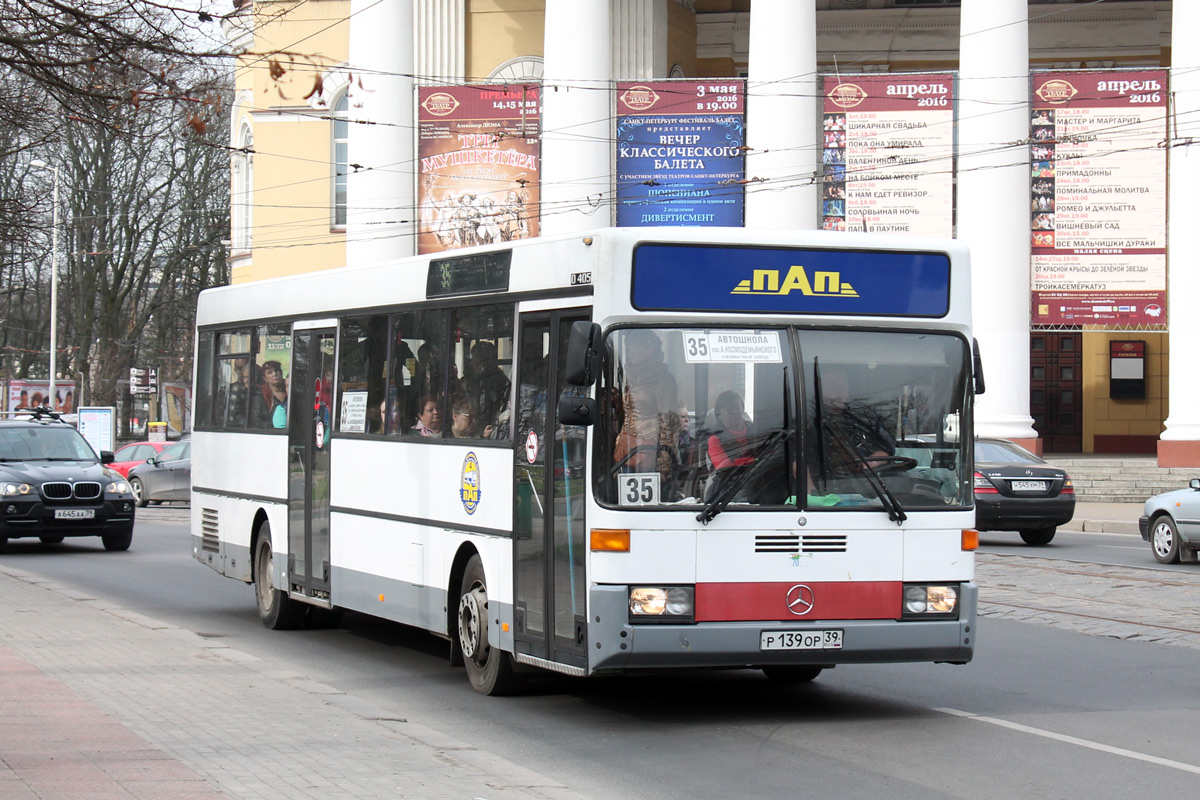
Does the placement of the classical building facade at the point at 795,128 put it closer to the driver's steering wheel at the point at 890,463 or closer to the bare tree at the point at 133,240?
the bare tree at the point at 133,240

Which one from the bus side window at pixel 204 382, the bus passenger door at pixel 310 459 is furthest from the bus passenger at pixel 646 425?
the bus side window at pixel 204 382

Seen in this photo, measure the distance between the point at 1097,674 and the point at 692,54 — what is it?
34188 mm

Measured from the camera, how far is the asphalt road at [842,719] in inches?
300

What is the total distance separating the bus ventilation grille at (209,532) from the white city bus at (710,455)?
532 centimetres

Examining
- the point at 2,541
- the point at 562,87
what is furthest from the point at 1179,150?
the point at 2,541

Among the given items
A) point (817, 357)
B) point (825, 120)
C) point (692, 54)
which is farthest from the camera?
point (692, 54)

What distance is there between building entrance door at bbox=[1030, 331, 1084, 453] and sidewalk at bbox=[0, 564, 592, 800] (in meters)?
35.7

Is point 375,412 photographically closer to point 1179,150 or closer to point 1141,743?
point 1141,743

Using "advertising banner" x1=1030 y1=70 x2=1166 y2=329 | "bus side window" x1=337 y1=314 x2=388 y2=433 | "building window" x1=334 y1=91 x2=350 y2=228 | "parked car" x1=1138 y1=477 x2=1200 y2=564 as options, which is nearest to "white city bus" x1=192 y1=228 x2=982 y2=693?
"bus side window" x1=337 y1=314 x2=388 y2=433

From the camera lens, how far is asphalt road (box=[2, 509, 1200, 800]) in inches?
300

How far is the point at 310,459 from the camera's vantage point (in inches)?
515

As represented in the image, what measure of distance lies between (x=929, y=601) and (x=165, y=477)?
31060mm

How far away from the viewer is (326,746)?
25.9ft

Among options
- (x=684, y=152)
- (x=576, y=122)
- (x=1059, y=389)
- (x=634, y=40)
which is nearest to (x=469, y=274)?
(x=684, y=152)
